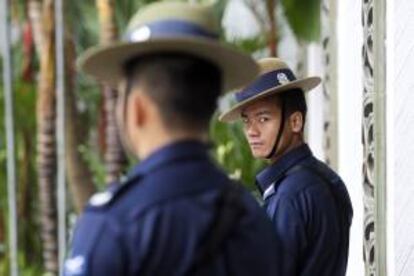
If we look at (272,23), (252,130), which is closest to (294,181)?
(252,130)

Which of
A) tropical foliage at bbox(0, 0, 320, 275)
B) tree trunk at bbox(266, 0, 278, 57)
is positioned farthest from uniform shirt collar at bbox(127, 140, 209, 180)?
tropical foliage at bbox(0, 0, 320, 275)

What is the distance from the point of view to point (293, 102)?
3672 millimetres

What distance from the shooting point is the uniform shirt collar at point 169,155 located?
2291mm

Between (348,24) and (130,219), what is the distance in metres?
4.48

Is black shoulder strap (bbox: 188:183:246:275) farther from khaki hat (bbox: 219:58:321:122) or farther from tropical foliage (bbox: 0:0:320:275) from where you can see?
tropical foliage (bbox: 0:0:320:275)

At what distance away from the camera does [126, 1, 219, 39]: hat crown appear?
2412 millimetres

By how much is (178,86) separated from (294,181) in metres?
1.25

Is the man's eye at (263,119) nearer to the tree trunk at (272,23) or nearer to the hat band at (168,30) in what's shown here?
the hat band at (168,30)

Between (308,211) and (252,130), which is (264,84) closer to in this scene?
(252,130)

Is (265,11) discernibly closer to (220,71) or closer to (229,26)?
(229,26)
